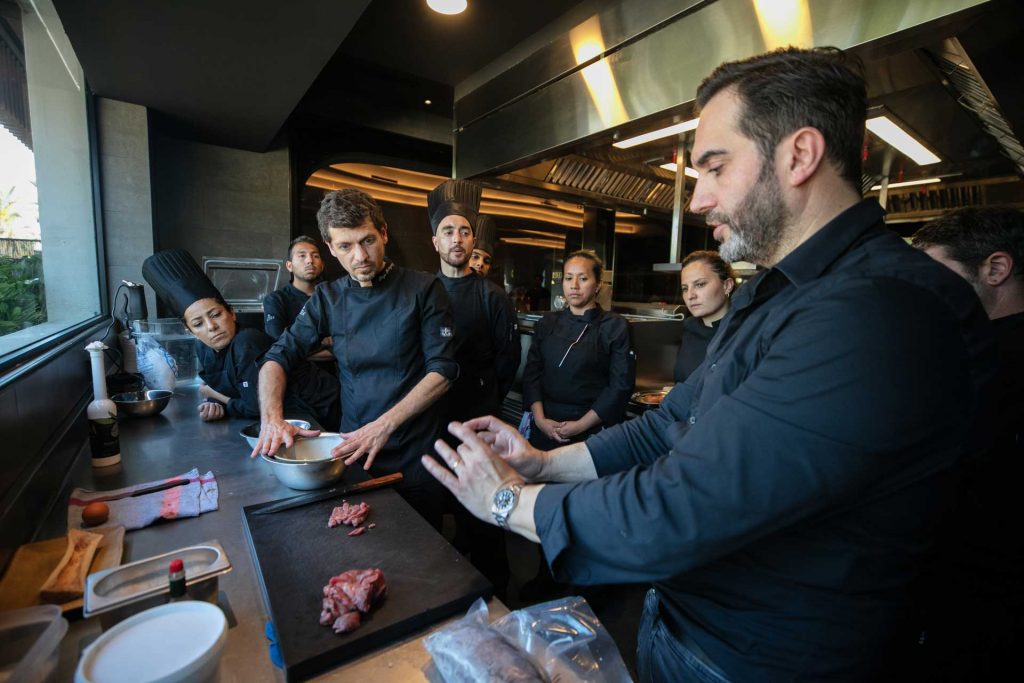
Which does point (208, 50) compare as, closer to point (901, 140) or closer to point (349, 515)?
point (349, 515)

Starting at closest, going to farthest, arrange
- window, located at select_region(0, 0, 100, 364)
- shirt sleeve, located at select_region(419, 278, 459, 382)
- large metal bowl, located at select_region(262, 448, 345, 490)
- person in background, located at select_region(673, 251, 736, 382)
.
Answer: large metal bowl, located at select_region(262, 448, 345, 490) < window, located at select_region(0, 0, 100, 364) < shirt sleeve, located at select_region(419, 278, 459, 382) < person in background, located at select_region(673, 251, 736, 382)

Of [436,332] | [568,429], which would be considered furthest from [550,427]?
[436,332]

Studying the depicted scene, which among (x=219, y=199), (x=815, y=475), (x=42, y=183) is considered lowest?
(x=815, y=475)

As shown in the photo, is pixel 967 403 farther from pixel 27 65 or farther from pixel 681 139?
pixel 27 65

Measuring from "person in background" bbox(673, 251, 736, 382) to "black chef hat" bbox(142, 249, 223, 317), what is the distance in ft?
8.77

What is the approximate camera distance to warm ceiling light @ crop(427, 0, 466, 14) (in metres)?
3.05

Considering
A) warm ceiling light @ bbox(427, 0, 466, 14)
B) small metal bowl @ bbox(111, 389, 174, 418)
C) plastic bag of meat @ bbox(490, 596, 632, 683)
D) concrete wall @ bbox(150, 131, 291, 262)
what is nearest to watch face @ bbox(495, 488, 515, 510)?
plastic bag of meat @ bbox(490, 596, 632, 683)

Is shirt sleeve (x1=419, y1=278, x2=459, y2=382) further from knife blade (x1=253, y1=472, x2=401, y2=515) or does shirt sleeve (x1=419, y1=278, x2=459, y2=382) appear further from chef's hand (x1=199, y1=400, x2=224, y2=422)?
chef's hand (x1=199, y1=400, x2=224, y2=422)

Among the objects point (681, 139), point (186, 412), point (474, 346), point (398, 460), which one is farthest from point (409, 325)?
point (681, 139)

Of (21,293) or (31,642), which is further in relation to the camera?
(21,293)

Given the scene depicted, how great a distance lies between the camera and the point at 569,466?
1185mm

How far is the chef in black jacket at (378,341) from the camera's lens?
1801 millimetres

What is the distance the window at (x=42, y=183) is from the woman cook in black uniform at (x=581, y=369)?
2299 millimetres

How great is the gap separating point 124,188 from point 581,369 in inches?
151
